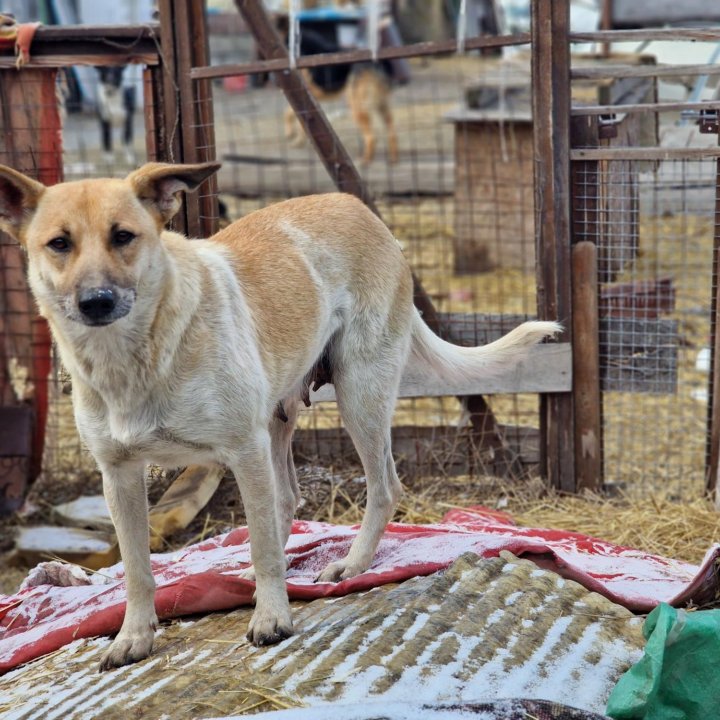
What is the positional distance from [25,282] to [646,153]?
307cm

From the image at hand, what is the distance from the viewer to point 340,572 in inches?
161

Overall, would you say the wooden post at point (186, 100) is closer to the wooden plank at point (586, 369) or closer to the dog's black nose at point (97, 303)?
the wooden plank at point (586, 369)

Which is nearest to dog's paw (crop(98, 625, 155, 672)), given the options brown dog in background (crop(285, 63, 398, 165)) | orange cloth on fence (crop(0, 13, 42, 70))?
orange cloth on fence (crop(0, 13, 42, 70))

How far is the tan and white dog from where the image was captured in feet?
10.6

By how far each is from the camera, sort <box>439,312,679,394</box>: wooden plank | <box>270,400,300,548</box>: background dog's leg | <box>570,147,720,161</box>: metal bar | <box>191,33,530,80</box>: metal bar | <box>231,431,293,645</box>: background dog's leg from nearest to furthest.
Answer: <box>231,431,293,645</box>: background dog's leg → <box>270,400,300,548</box>: background dog's leg → <box>570,147,720,161</box>: metal bar → <box>191,33,530,80</box>: metal bar → <box>439,312,679,394</box>: wooden plank

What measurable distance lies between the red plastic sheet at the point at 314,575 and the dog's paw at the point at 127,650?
25 cm

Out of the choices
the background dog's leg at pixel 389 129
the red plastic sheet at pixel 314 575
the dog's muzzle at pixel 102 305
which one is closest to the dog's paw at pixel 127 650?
the red plastic sheet at pixel 314 575

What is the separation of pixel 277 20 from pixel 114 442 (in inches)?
685

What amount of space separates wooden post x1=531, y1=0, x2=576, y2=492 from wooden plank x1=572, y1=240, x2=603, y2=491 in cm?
4

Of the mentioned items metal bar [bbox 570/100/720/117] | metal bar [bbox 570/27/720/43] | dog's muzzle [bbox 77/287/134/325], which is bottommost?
dog's muzzle [bbox 77/287/134/325]

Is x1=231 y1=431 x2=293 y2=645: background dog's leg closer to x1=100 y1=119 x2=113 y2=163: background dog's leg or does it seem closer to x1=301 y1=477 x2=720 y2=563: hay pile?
x1=301 y1=477 x2=720 y2=563: hay pile

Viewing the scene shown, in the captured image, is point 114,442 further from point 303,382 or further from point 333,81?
point 333,81

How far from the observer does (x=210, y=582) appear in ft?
12.7

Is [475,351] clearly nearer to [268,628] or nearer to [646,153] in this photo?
[646,153]
